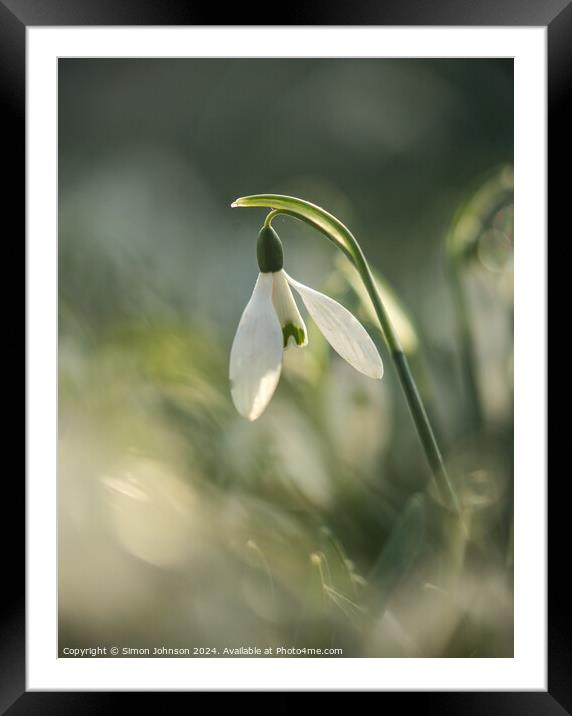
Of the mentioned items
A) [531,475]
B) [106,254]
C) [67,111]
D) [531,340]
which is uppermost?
[67,111]

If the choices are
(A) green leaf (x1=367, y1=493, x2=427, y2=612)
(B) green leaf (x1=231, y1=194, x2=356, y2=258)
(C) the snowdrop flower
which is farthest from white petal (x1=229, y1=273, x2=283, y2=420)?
(A) green leaf (x1=367, y1=493, x2=427, y2=612)

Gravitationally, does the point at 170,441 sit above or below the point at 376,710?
above

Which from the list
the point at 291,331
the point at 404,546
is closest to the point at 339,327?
the point at 291,331

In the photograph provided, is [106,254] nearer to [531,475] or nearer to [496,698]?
[531,475]

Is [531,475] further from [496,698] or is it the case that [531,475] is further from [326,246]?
[326,246]

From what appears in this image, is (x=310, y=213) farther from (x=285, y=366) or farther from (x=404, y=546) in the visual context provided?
(x=404, y=546)

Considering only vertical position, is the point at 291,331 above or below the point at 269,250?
below

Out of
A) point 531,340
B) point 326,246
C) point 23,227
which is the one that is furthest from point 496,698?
point 23,227
